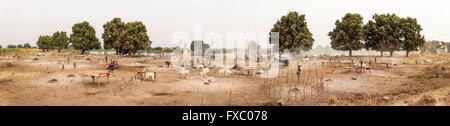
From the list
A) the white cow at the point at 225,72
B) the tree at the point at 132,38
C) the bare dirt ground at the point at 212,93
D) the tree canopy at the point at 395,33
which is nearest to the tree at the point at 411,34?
the tree canopy at the point at 395,33

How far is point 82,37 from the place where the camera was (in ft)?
285

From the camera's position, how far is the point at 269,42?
76438mm

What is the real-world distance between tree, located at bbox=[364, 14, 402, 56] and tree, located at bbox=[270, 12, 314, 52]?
1261 cm

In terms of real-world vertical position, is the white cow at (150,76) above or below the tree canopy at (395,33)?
below

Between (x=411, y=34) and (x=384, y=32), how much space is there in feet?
17.2

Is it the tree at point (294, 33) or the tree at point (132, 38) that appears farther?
the tree at point (132, 38)

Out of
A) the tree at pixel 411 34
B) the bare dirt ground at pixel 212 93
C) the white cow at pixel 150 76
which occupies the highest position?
the tree at pixel 411 34

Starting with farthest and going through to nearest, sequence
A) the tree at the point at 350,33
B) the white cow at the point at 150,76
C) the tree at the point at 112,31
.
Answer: the tree at the point at 112,31 → the tree at the point at 350,33 → the white cow at the point at 150,76

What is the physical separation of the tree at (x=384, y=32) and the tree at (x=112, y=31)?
189ft

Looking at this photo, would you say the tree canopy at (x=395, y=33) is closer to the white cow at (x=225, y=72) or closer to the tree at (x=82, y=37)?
the white cow at (x=225, y=72)

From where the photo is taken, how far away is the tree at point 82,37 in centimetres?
8606

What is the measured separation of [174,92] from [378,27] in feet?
196
